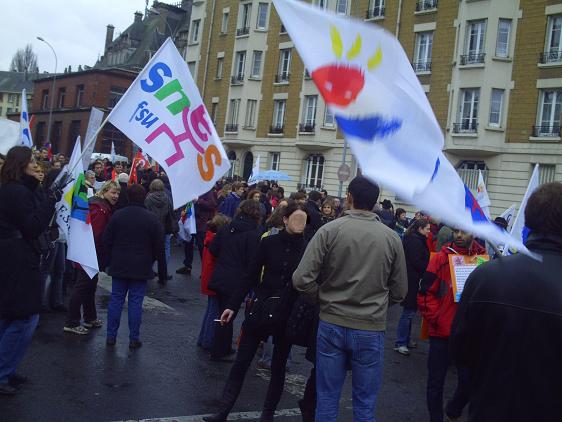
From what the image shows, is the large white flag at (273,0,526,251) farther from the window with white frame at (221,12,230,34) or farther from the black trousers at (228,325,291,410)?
the window with white frame at (221,12,230,34)

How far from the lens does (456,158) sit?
28.4m

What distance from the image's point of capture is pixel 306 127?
3503 cm

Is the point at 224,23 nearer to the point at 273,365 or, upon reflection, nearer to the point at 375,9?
the point at 375,9

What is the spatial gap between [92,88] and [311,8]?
53.4 metres

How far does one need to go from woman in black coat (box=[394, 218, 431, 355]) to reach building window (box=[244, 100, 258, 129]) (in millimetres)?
31209

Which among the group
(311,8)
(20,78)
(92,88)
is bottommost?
(311,8)

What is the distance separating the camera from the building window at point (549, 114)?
25.6 meters

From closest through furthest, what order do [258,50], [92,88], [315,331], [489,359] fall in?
[489,359] < [315,331] < [258,50] < [92,88]

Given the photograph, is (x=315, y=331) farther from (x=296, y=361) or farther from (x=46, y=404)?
(x=296, y=361)

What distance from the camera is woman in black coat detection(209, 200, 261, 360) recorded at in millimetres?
6844

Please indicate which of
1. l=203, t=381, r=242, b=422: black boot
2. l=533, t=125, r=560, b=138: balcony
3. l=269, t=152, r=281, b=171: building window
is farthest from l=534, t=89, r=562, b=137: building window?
l=203, t=381, r=242, b=422: black boot

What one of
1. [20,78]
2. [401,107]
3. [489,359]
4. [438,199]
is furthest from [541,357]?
[20,78]

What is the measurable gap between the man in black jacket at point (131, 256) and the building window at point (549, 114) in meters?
22.8

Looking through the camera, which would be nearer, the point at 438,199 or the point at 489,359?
the point at 438,199
